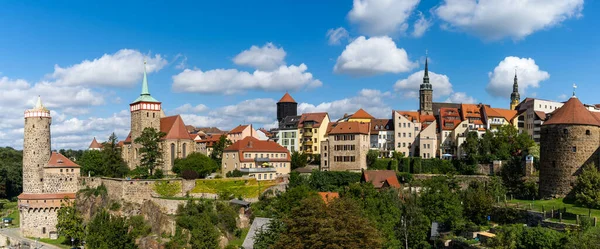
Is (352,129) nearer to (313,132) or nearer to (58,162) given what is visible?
(313,132)

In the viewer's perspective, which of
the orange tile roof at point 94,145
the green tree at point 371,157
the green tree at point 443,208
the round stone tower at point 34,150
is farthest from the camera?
the orange tile roof at point 94,145

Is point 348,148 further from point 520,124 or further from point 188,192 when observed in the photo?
point 520,124

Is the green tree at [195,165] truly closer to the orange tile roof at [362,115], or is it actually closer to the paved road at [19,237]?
the paved road at [19,237]

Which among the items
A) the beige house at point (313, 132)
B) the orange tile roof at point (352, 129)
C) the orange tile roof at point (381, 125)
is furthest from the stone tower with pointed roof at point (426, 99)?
the orange tile roof at point (352, 129)

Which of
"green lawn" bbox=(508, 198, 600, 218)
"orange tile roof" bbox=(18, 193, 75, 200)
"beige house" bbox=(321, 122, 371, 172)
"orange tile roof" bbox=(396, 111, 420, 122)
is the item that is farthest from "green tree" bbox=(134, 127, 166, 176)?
"green lawn" bbox=(508, 198, 600, 218)

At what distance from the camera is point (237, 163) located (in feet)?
199

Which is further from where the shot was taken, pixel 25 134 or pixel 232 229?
pixel 25 134

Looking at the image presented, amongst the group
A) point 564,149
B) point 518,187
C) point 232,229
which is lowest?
point 232,229

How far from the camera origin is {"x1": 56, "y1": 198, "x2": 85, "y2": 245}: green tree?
5272cm

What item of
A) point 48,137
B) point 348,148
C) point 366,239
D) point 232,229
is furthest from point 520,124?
point 48,137

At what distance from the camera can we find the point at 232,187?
2117 inches

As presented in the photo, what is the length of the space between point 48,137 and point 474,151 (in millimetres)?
48650

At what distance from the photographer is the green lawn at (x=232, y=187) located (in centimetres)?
5353

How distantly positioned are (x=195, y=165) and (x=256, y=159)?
23.3 ft
